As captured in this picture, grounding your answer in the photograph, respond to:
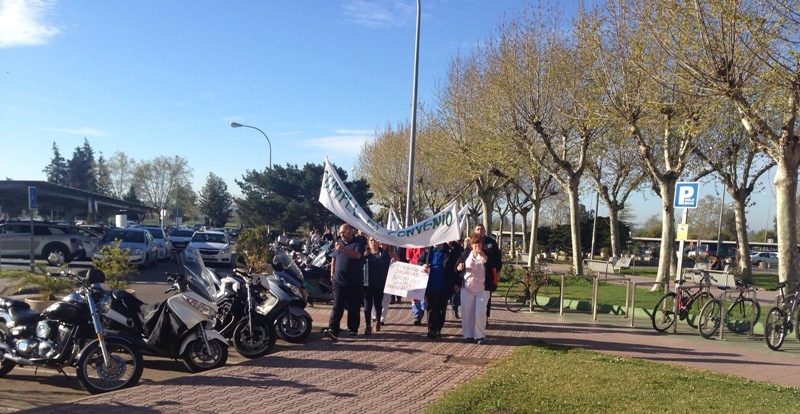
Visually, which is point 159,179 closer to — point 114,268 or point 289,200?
point 289,200

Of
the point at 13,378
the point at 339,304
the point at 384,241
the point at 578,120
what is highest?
the point at 578,120

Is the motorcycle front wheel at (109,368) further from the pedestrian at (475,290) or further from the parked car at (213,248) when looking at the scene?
the parked car at (213,248)

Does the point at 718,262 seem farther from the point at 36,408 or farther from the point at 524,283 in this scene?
the point at 36,408

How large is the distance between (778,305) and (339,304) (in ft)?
25.9

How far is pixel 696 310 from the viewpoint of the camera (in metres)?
13.7

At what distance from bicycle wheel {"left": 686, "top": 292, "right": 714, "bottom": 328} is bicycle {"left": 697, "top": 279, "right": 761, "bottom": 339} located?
44 centimetres

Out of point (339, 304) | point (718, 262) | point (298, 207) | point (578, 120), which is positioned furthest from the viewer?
point (298, 207)

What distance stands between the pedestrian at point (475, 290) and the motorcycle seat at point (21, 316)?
236 inches

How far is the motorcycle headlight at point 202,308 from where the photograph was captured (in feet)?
26.4

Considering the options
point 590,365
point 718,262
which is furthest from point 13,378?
point 718,262

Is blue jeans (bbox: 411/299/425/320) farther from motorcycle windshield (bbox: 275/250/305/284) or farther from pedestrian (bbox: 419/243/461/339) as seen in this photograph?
motorcycle windshield (bbox: 275/250/305/284)

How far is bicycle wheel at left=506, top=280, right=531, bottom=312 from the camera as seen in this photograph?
16.0 metres

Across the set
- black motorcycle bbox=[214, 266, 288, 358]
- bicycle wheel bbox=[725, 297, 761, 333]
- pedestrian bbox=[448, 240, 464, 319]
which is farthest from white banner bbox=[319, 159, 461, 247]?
bicycle wheel bbox=[725, 297, 761, 333]

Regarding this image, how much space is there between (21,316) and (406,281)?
Answer: 575cm
